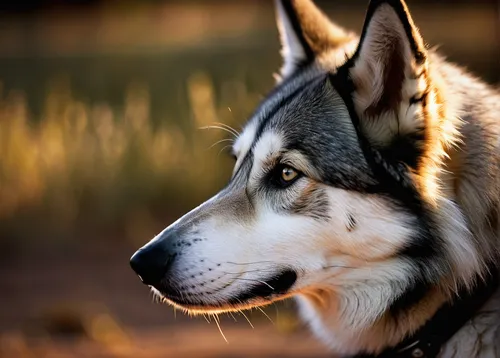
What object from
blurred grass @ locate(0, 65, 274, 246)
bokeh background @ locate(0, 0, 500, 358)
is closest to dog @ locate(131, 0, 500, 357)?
bokeh background @ locate(0, 0, 500, 358)

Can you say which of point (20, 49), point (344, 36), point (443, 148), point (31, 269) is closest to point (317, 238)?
point (443, 148)

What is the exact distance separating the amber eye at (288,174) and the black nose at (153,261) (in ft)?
1.68

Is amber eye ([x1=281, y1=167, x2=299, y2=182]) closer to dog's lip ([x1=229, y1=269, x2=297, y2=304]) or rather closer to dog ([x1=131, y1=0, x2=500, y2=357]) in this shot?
dog ([x1=131, y1=0, x2=500, y2=357])

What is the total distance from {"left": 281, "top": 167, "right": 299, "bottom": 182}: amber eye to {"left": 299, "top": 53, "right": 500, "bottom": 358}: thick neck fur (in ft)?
1.39

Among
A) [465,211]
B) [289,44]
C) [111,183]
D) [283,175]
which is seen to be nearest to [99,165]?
[111,183]

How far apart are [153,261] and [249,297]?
0.38 metres

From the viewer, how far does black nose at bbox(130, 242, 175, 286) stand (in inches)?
104

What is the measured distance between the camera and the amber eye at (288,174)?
276cm

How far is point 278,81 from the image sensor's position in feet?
12.3

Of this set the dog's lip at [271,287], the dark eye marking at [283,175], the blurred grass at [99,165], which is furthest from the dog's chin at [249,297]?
the blurred grass at [99,165]

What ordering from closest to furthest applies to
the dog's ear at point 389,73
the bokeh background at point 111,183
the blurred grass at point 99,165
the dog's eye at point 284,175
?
the dog's ear at point 389,73
the dog's eye at point 284,175
the bokeh background at point 111,183
the blurred grass at point 99,165

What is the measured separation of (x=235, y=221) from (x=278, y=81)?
4.03 ft

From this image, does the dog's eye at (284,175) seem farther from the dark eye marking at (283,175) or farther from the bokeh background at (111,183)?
the bokeh background at (111,183)

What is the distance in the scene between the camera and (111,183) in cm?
795
